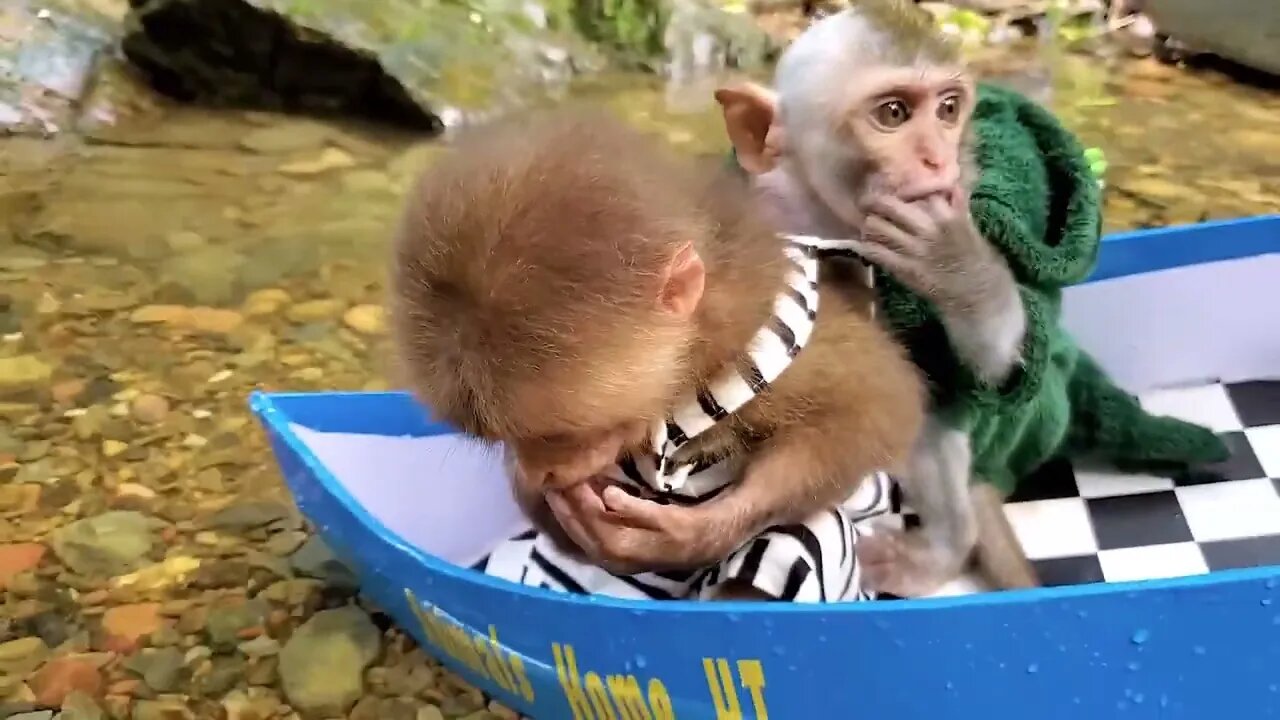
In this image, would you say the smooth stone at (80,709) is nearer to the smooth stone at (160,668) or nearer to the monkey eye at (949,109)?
the smooth stone at (160,668)

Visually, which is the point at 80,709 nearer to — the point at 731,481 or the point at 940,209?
the point at 731,481

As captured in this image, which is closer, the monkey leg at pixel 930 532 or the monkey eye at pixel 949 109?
the monkey eye at pixel 949 109

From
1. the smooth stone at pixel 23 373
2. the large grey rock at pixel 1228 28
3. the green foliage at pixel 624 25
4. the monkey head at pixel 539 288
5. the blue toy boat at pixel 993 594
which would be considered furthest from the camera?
the green foliage at pixel 624 25

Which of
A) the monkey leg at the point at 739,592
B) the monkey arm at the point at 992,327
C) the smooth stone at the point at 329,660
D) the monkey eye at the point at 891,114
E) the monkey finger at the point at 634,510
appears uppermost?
the monkey eye at the point at 891,114

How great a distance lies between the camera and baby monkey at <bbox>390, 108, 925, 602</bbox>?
70 centimetres

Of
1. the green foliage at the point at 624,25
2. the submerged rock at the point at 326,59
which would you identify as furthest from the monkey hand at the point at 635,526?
the green foliage at the point at 624,25

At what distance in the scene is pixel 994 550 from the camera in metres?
1.20

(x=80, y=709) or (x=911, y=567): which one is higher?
(x=911, y=567)

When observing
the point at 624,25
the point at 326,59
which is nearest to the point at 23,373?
the point at 326,59

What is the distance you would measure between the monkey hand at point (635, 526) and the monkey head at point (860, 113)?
273mm

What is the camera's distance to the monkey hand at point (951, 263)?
919mm

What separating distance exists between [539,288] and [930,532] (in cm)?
58

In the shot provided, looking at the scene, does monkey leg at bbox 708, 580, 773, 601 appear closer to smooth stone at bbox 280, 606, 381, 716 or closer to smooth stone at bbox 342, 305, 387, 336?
smooth stone at bbox 280, 606, 381, 716

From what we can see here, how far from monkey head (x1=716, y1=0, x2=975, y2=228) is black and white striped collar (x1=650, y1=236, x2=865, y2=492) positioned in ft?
0.39
